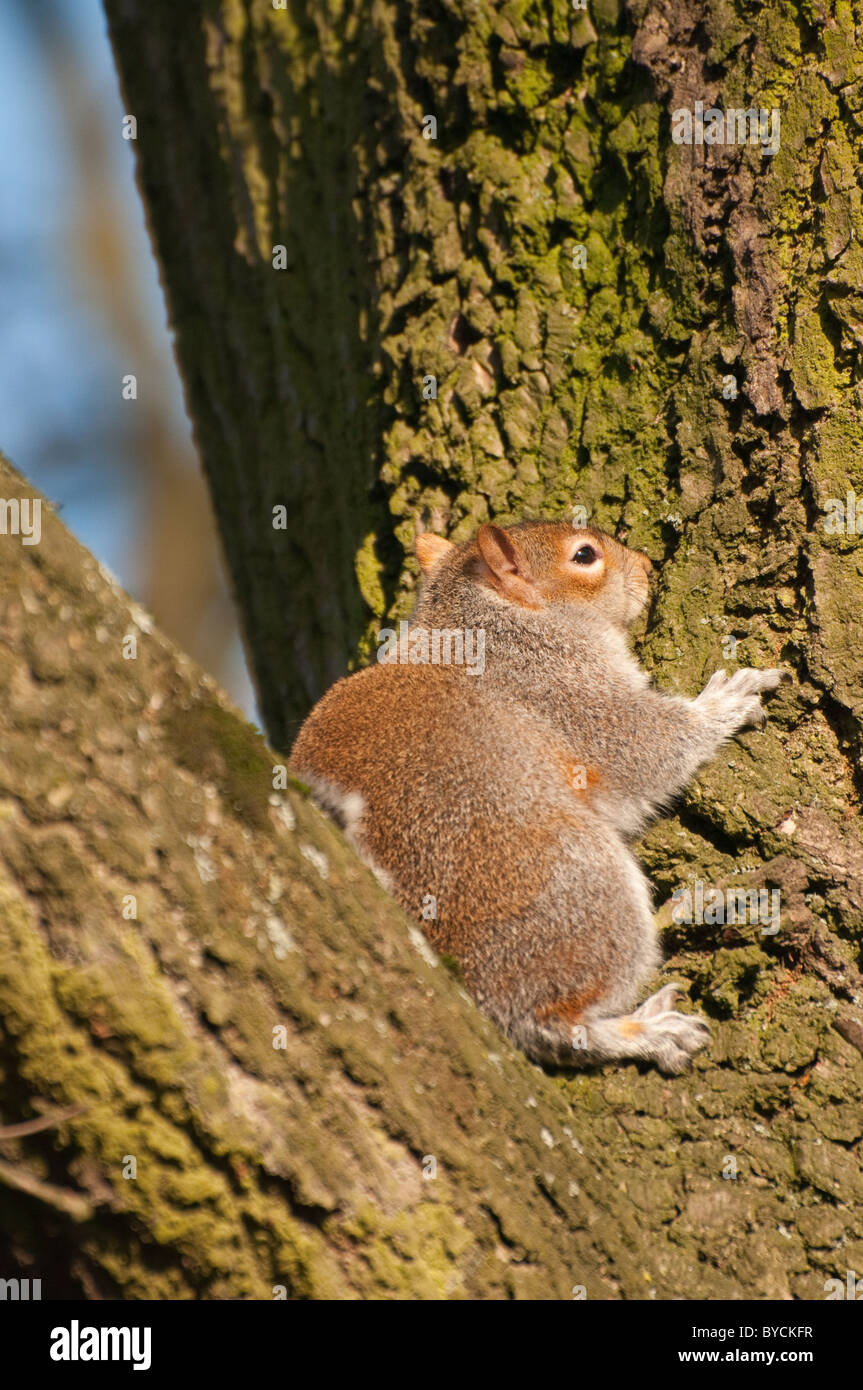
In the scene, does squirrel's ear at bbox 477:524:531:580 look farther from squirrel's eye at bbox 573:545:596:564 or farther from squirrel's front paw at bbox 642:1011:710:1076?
squirrel's front paw at bbox 642:1011:710:1076

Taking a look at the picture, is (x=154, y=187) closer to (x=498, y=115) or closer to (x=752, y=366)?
(x=498, y=115)

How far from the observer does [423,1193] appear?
Result: 1.85 m

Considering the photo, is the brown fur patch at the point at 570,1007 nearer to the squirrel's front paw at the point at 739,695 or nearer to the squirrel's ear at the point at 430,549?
the squirrel's front paw at the point at 739,695

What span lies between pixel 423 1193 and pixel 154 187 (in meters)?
4.13

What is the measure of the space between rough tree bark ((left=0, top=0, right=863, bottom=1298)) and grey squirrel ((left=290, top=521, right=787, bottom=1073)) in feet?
0.40

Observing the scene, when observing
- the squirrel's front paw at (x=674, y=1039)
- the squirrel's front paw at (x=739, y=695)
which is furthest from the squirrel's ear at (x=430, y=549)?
the squirrel's front paw at (x=674, y=1039)

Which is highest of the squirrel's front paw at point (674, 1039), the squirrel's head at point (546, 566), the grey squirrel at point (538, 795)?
the squirrel's head at point (546, 566)

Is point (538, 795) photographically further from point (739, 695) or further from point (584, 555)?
point (584, 555)

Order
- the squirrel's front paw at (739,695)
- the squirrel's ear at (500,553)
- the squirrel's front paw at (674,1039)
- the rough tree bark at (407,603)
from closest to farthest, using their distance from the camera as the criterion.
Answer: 1. the rough tree bark at (407,603)
2. the squirrel's front paw at (674,1039)
3. the squirrel's front paw at (739,695)
4. the squirrel's ear at (500,553)

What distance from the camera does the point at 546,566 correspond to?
384cm

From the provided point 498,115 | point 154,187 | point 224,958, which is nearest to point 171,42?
point 154,187

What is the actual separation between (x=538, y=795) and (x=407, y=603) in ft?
3.26

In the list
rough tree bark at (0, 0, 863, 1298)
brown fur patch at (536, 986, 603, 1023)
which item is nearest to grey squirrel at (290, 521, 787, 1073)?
brown fur patch at (536, 986, 603, 1023)

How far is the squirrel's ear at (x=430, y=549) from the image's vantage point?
12.2 feet
